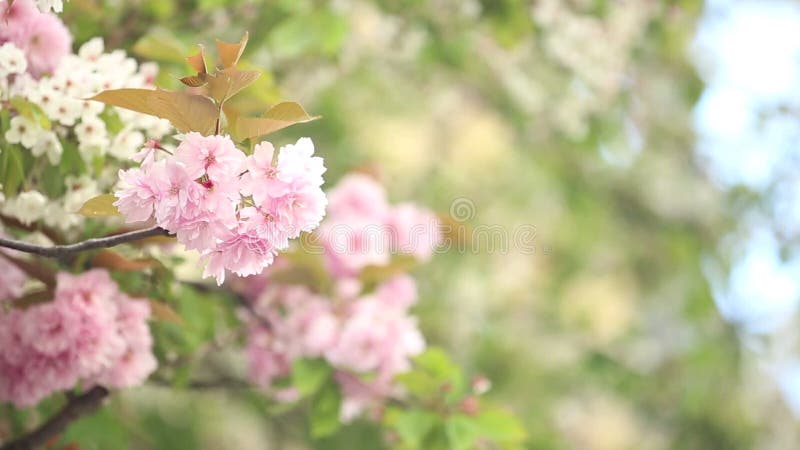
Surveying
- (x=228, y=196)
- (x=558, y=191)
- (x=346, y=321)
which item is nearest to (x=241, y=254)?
(x=228, y=196)

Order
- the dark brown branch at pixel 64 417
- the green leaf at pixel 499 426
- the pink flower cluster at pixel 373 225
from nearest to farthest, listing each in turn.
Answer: the dark brown branch at pixel 64 417 → the green leaf at pixel 499 426 → the pink flower cluster at pixel 373 225

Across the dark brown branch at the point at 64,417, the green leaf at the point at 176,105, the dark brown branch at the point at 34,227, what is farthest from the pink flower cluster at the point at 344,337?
the green leaf at the point at 176,105

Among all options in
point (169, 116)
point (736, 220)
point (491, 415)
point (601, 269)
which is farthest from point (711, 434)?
point (169, 116)

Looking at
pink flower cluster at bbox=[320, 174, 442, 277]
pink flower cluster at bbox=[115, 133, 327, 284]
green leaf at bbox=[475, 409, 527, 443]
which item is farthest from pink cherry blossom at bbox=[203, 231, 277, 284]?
pink flower cluster at bbox=[320, 174, 442, 277]

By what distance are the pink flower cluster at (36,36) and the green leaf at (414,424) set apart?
647mm

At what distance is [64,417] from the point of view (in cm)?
121

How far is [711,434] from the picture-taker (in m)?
3.22

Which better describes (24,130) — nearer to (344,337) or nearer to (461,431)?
(344,337)

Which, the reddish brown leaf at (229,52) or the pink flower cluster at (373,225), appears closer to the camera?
the reddish brown leaf at (229,52)

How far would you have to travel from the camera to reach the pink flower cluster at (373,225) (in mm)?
1538

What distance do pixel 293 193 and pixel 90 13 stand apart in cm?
69

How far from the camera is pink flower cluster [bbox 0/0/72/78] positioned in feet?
3.47

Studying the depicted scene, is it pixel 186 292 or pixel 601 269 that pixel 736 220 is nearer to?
pixel 601 269

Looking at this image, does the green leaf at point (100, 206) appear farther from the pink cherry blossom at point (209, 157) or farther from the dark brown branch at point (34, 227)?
the dark brown branch at point (34, 227)
